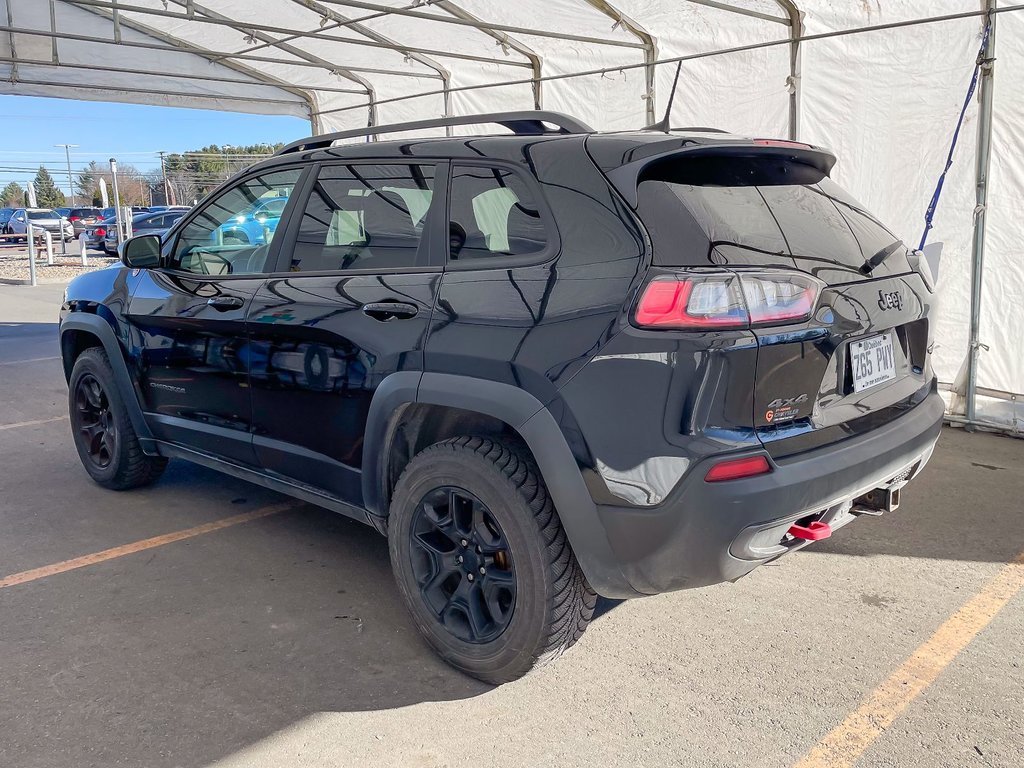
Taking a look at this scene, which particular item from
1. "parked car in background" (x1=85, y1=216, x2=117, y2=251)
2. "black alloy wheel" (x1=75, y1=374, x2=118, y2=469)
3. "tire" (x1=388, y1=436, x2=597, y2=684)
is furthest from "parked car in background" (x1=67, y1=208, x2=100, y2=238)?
"tire" (x1=388, y1=436, x2=597, y2=684)

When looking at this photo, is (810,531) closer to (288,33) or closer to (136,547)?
(136,547)

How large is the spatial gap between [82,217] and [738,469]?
40468 millimetres

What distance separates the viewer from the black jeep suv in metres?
2.35

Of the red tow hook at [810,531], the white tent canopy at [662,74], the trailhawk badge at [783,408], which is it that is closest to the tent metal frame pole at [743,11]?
the white tent canopy at [662,74]

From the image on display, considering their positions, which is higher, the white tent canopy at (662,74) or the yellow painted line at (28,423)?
the white tent canopy at (662,74)

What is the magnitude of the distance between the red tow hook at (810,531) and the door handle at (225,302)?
2.35m

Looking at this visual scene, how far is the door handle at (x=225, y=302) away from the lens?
3.66 m

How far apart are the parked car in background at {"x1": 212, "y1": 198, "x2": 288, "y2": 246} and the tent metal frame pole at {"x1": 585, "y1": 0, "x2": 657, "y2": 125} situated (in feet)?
16.3

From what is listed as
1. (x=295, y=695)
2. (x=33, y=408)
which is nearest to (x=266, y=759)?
(x=295, y=695)

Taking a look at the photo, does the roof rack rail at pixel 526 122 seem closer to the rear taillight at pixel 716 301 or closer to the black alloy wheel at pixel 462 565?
the rear taillight at pixel 716 301

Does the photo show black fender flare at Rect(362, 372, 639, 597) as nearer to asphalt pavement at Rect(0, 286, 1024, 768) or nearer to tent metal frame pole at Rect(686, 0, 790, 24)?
asphalt pavement at Rect(0, 286, 1024, 768)

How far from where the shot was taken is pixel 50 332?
36.1ft

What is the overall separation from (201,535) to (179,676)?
134 cm

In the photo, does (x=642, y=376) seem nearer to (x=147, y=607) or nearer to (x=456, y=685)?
(x=456, y=685)
